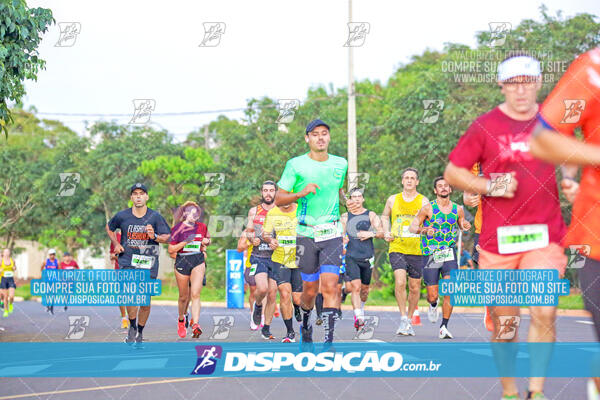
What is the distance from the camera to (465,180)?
193 inches

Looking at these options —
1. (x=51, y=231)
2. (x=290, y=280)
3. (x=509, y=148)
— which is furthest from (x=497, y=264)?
(x=51, y=231)

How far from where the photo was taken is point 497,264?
16.7ft

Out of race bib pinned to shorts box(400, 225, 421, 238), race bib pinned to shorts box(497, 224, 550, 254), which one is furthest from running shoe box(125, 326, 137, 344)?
race bib pinned to shorts box(497, 224, 550, 254)

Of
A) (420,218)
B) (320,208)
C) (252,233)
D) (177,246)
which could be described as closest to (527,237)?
(320,208)

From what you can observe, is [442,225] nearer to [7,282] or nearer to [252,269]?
[252,269]

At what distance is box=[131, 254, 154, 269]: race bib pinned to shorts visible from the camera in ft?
37.5

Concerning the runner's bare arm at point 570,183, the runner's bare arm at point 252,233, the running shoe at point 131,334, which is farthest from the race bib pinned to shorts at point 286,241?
the runner's bare arm at point 570,183

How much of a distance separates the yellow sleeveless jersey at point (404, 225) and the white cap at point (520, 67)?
25.2 ft

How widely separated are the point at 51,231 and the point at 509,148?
144 feet

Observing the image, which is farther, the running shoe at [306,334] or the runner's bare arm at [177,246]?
the runner's bare arm at [177,246]

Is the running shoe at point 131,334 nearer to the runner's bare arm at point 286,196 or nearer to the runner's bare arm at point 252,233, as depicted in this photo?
the runner's bare arm at point 252,233

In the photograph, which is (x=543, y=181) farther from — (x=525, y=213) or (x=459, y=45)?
(x=459, y=45)

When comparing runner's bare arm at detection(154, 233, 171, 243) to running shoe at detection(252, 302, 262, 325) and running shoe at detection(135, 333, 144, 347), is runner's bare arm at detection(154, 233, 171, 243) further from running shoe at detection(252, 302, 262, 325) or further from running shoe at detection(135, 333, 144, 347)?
running shoe at detection(252, 302, 262, 325)

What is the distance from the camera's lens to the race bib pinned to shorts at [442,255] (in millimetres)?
12289
